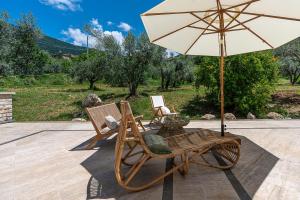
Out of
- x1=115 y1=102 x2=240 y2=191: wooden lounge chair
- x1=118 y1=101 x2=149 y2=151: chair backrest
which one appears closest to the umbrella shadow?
x1=115 y1=102 x2=240 y2=191: wooden lounge chair

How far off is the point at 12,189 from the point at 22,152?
73.2 inches

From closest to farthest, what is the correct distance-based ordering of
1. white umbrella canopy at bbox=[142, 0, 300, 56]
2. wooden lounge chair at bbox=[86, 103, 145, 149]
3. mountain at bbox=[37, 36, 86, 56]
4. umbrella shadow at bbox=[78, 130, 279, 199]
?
umbrella shadow at bbox=[78, 130, 279, 199] < white umbrella canopy at bbox=[142, 0, 300, 56] < wooden lounge chair at bbox=[86, 103, 145, 149] < mountain at bbox=[37, 36, 86, 56]

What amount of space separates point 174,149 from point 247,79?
30.9 ft

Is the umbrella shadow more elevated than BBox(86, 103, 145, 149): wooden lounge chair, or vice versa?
BBox(86, 103, 145, 149): wooden lounge chair

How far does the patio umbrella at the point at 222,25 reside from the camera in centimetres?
404

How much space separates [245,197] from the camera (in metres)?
3.08

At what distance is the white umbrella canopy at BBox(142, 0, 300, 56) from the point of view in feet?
13.2

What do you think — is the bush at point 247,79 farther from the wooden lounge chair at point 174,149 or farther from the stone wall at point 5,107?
the stone wall at point 5,107

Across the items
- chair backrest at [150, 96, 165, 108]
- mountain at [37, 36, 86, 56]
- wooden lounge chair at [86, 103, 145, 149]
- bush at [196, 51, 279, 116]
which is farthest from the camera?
mountain at [37, 36, 86, 56]

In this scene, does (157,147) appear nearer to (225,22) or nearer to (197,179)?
(197,179)

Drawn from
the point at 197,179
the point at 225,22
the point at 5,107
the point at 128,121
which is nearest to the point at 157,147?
the point at 128,121

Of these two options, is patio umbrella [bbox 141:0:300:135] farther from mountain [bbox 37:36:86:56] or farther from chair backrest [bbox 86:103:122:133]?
mountain [bbox 37:36:86:56]

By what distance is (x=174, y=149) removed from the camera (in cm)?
354

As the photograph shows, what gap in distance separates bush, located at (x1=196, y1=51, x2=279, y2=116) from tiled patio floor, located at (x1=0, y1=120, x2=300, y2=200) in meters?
5.84
